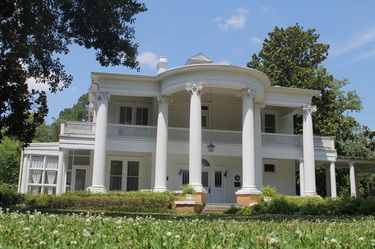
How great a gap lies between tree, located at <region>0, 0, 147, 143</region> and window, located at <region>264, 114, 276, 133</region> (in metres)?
18.5

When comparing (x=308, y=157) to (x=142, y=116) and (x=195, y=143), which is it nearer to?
(x=195, y=143)

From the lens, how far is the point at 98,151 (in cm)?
2375

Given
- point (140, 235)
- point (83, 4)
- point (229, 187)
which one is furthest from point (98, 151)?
point (140, 235)

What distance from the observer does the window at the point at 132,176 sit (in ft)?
89.5

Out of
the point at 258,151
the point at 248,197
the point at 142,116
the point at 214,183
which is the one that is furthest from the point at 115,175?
the point at 248,197

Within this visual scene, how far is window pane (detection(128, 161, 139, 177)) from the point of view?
90.0 feet

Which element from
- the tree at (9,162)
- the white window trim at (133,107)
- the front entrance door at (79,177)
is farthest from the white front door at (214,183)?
the tree at (9,162)

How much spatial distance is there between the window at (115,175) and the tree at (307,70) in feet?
51.0

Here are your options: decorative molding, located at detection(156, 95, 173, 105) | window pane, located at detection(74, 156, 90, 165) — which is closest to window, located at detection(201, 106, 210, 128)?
decorative molding, located at detection(156, 95, 173, 105)

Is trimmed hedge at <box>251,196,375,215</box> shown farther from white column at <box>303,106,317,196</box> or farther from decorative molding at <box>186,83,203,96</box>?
decorative molding at <box>186,83,203,96</box>

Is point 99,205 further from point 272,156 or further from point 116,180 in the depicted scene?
point 272,156

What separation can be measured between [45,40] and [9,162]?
4172 cm

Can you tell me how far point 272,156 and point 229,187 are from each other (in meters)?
3.42

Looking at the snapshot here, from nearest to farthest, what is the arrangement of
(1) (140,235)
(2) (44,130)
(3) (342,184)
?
(1) (140,235) → (3) (342,184) → (2) (44,130)
